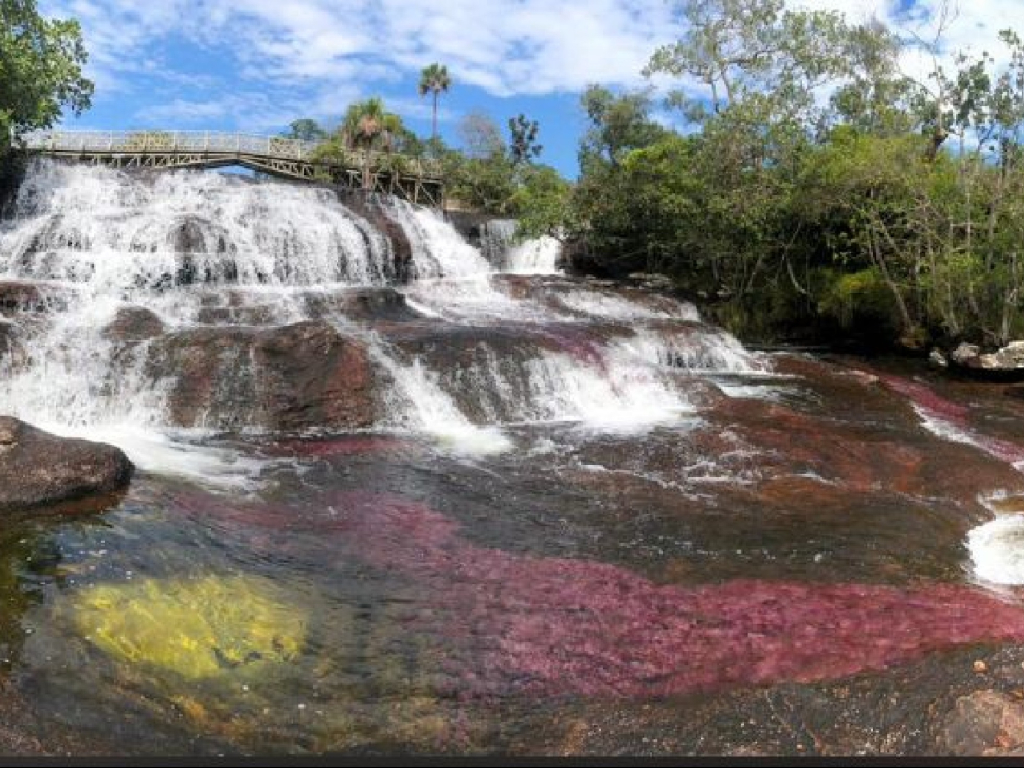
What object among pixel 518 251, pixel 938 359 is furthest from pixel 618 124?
pixel 938 359

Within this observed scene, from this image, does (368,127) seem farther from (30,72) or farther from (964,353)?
(964,353)

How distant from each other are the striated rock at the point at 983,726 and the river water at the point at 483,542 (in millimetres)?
103

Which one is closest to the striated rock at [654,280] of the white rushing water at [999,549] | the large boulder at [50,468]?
the white rushing water at [999,549]

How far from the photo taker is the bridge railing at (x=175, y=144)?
111 feet

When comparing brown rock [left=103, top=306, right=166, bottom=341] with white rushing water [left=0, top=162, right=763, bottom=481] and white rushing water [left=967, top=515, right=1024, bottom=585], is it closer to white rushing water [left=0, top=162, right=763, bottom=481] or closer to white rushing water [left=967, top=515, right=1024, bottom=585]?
white rushing water [left=0, top=162, right=763, bottom=481]

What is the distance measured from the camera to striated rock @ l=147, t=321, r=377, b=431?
12.5m

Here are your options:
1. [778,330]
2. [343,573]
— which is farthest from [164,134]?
[343,573]

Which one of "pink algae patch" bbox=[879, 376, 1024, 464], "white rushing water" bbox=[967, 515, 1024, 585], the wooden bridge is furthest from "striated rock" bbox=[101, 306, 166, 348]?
the wooden bridge

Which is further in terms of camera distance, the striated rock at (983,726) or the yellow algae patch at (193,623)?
the yellow algae patch at (193,623)

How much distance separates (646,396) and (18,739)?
11.9 meters

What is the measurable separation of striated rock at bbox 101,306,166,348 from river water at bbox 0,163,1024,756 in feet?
0.37

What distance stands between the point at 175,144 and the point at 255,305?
21.1 metres

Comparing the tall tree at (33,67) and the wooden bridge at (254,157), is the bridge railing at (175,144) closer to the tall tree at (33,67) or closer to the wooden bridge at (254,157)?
the wooden bridge at (254,157)

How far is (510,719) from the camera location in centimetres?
491
